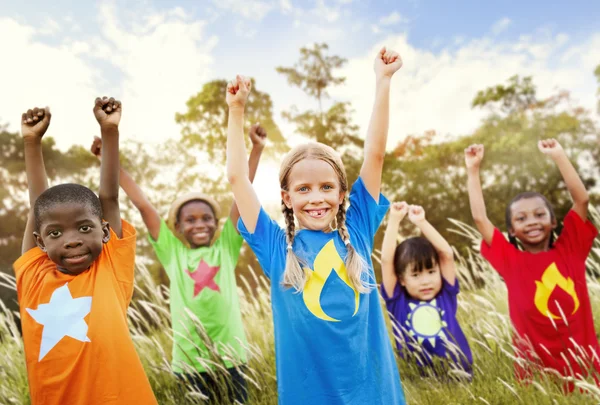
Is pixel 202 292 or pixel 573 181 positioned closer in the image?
pixel 573 181

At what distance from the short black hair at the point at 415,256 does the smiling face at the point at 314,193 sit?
1.31 metres

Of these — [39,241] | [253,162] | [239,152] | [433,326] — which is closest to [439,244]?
[433,326]

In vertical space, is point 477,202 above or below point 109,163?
below

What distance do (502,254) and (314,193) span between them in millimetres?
1762

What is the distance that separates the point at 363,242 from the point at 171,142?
12967 mm

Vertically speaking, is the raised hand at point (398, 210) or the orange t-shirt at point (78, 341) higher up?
the raised hand at point (398, 210)

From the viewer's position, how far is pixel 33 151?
230cm

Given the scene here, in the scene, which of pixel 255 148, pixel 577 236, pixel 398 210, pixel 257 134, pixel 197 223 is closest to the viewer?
pixel 257 134

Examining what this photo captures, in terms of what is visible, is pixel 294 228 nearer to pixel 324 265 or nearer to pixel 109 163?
pixel 324 265

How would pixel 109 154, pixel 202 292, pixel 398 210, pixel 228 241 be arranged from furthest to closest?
pixel 228 241
pixel 202 292
pixel 398 210
pixel 109 154

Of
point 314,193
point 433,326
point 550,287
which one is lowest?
point 433,326

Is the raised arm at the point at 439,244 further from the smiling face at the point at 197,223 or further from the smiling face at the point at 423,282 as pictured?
the smiling face at the point at 197,223

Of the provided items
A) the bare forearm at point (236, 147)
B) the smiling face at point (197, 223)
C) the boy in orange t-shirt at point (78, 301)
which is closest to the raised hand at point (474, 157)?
the bare forearm at point (236, 147)

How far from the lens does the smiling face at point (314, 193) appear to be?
2.03 metres
